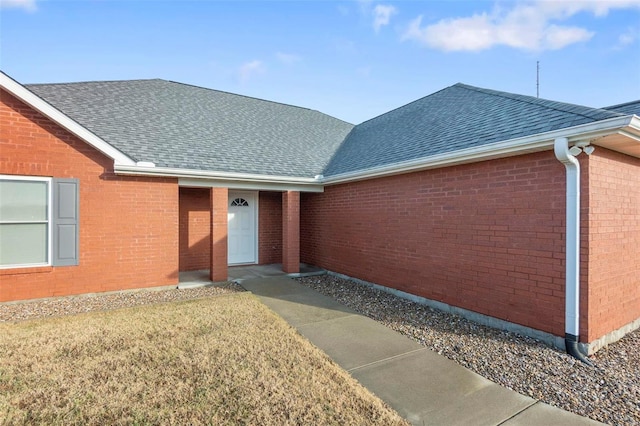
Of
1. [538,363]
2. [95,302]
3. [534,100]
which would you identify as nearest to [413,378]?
[538,363]

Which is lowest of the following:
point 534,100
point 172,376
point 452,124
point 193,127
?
point 172,376

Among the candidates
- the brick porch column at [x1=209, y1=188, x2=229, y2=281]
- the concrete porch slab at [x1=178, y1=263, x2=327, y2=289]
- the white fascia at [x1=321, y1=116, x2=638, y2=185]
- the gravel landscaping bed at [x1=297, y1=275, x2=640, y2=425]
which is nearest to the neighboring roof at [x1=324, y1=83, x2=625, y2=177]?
the white fascia at [x1=321, y1=116, x2=638, y2=185]

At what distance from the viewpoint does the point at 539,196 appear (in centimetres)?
462

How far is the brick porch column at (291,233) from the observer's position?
932cm

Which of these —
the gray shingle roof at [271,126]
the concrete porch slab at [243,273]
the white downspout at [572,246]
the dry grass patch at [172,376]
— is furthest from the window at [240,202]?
the white downspout at [572,246]

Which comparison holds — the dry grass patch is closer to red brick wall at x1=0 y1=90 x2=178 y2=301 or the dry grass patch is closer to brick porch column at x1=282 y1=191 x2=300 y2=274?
red brick wall at x1=0 y1=90 x2=178 y2=301

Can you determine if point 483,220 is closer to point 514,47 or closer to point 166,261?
point 514,47

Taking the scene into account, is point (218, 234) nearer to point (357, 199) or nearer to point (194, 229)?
point (194, 229)

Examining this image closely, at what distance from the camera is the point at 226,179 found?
27.0 ft

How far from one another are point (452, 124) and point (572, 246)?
390 cm

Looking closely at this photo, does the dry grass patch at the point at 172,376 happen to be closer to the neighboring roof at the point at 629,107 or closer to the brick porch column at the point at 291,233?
the brick porch column at the point at 291,233

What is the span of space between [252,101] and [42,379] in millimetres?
11585

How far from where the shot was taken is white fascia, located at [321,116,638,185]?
3.75 metres

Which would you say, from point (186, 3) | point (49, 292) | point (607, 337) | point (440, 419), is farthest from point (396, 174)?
point (49, 292)
